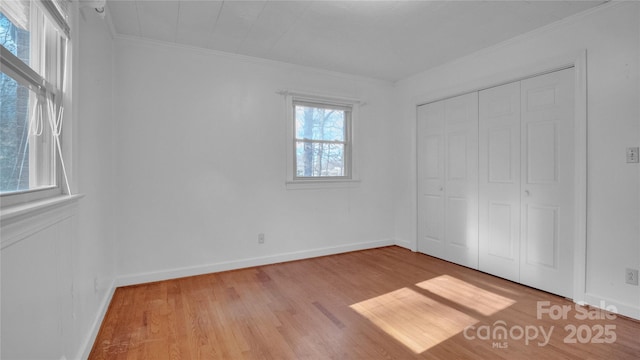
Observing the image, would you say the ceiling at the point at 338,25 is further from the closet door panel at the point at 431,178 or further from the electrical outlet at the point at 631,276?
the electrical outlet at the point at 631,276

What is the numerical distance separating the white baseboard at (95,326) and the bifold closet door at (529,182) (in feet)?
12.3

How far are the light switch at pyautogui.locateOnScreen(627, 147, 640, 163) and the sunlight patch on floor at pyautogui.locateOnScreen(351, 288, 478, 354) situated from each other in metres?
1.76

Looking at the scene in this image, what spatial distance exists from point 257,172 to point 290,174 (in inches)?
17.1

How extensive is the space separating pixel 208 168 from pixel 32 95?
6.94ft

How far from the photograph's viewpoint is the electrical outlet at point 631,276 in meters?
2.36

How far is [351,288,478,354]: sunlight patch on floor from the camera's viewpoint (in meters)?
2.10

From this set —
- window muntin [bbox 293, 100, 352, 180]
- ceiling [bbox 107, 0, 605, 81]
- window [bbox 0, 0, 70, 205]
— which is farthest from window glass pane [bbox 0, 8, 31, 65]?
window muntin [bbox 293, 100, 352, 180]

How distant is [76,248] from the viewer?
1.73 metres

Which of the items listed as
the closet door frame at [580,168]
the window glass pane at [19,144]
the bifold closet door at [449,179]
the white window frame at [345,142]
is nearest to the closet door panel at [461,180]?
the bifold closet door at [449,179]

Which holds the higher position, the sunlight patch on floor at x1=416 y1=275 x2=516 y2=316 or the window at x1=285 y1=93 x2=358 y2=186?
the window at x1=285 y1=93 x2=358 y2=186

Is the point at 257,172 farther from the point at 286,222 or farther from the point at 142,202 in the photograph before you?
the point at 142,202

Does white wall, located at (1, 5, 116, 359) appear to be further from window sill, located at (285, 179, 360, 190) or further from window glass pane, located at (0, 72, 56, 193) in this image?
window sill, located at (285, 179, 360, 190)

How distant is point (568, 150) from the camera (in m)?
2.76

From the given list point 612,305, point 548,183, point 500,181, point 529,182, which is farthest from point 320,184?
point 612,305
